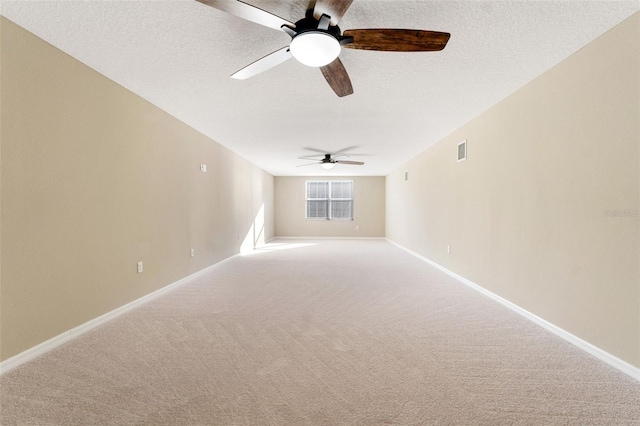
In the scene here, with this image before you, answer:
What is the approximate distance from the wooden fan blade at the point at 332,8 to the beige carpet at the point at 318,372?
2.05 meters

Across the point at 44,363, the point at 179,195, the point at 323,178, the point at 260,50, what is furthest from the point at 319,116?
the point at 323,178

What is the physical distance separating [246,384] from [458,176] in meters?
3.91

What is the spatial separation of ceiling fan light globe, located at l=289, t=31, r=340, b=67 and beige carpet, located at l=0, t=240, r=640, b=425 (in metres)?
1.94

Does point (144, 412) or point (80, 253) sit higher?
point (80, 253)

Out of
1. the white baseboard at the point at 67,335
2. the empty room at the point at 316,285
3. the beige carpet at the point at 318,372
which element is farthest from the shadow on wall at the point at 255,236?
the beige carpet at the point at 318,372

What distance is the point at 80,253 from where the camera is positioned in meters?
2.37

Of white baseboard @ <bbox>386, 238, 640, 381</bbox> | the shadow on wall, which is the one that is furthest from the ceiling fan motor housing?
the shadow on wall

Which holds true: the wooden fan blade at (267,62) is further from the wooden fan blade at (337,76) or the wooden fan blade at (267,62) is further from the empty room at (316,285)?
the wooden fan blade at (337,76)

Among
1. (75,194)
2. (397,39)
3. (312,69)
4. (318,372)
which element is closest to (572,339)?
(318,372)

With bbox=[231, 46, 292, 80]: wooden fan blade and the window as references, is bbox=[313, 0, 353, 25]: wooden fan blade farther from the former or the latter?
the window

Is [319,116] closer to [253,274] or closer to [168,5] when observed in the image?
[168,5]

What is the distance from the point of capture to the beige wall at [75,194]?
1.90 metres

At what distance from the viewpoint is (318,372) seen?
1.80 metres

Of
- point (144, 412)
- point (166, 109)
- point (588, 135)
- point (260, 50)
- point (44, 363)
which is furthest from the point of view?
point (166, 109)
